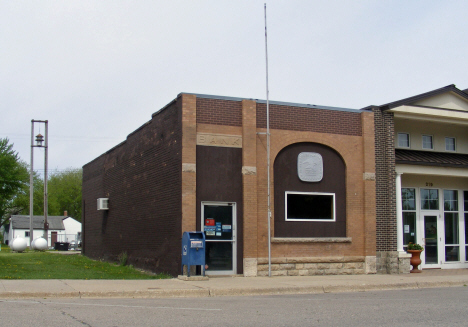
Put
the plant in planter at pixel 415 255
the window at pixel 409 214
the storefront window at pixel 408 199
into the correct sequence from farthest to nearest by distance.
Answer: the storefront window at pixel 408 199
the window at pixel 409 214
the plant in planter at pixel 415 255

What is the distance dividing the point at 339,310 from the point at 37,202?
82754 millimetres

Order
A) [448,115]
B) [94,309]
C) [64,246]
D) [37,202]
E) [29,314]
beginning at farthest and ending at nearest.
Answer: [37,202]
[64,246]
[448,115]
[94,309]
[29,314]

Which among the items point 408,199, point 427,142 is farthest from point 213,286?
point 427,142

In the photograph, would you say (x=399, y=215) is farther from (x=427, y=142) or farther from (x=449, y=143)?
(x=449, y=143)

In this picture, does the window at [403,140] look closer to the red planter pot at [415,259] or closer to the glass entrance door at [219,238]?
the red planter pot at [415,259]

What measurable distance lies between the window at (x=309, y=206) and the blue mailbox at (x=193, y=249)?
3.44 meters

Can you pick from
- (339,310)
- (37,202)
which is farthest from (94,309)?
(37,202)

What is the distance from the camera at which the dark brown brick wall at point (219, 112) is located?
16.9 meters

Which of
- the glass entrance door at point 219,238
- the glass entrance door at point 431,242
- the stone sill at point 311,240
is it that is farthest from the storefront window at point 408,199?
the glass entrance door at point 219,238

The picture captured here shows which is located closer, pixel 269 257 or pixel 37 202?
pixel 269 257

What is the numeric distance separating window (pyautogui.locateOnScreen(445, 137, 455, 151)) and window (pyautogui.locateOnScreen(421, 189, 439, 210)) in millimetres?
1888

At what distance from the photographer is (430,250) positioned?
2152cm

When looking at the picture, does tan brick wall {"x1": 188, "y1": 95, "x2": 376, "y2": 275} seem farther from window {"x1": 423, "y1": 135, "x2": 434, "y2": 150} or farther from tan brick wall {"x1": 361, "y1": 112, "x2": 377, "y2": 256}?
window {"x1": 423, "y1": 135, "x2": 434, "y2": 150}

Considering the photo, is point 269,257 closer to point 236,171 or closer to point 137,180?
point 236,171
